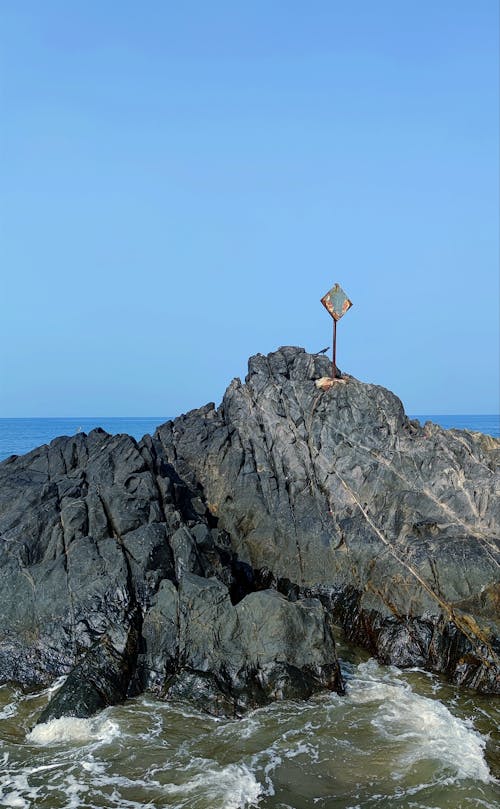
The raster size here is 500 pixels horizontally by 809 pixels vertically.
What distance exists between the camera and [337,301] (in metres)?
35.4

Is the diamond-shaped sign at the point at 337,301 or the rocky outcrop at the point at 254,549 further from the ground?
the diamond-shaped sign at the point at 337,301

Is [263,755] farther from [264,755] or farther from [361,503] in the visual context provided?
[361,503]

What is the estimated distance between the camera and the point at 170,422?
A: 117 ft

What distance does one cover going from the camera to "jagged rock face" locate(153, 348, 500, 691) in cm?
2228

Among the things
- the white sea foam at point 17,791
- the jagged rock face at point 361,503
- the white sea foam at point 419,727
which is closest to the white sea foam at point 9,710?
the white sea foam at point 17,791

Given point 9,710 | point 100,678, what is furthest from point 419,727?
point 9,710

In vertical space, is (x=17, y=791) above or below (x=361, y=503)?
below

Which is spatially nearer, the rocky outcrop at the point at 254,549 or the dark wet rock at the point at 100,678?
the dark wet rock at the point at 100,678

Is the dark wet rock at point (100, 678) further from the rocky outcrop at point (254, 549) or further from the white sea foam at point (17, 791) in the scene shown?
the white sea foam at point (17, 791)

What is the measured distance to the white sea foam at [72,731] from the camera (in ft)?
52.4

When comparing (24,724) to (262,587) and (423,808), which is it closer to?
(423,808)

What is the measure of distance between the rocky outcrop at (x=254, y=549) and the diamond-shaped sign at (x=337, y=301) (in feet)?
9.33

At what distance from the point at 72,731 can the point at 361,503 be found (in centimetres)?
1526

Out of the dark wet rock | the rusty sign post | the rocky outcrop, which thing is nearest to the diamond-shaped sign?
the rusty sign post
